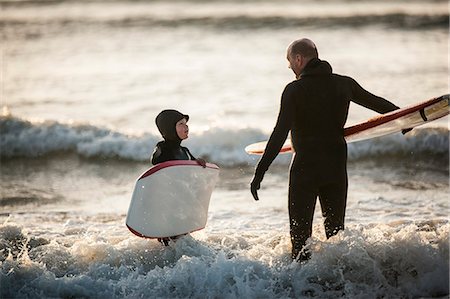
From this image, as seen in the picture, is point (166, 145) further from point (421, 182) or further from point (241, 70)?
point (241, 70)

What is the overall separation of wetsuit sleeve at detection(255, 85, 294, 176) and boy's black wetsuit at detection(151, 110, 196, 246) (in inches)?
36.7

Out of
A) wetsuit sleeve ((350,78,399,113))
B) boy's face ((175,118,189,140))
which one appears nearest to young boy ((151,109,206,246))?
boy's face ((175,118,189,140))

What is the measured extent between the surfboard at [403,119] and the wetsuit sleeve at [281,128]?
0.64m

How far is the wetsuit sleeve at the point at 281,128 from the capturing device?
19.3 feet

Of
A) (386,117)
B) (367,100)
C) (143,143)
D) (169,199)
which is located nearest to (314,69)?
(367,100)

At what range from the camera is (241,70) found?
21.8 metres

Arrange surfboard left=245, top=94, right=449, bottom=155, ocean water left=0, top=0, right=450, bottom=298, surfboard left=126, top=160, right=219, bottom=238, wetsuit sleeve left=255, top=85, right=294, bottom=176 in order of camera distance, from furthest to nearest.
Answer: surfboard left=126, top=160, right=219, bottom=238 → ocean water left=0, top=0, right=450, bottom=298 → surfboard left=245, top=94, right=449, bottom=155 → wetsuit sleeve left=255, top=85, right=294, bottom=176

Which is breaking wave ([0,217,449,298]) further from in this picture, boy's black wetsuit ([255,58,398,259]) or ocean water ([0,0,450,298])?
boy's black wetsuit ([255,58,398,259])

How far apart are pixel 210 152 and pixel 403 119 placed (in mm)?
7523

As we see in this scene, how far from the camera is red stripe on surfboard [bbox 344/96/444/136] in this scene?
6.20m

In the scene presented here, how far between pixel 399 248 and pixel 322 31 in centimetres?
2261

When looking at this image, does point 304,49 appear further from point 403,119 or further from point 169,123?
point 169,123

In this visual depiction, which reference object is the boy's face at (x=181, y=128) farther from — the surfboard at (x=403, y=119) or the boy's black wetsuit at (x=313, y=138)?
the surfboard at (x=403, y=119)

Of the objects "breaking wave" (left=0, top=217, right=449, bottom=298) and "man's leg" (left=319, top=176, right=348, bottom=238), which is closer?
"man's leg" (left=319, top=176, right=348, bottom=238)
